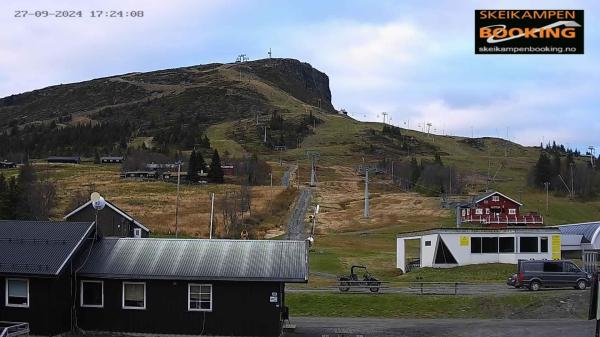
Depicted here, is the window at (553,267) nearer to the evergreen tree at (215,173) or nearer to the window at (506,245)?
the window at (506,245)

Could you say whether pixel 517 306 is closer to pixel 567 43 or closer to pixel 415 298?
pixel 415 298

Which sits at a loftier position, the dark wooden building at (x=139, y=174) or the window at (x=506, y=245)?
the dark wooden building at (x=139, y=174)

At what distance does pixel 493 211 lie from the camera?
9175 centimetres

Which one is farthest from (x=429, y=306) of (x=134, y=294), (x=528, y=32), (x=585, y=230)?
(x=585, y=230)

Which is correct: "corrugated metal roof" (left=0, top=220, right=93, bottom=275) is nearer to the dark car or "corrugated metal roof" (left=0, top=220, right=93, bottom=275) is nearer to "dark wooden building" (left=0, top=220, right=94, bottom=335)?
"dark wooden building" (left=0, top=220, right=94, bottom=335)

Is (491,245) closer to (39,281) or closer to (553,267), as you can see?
(553,267)

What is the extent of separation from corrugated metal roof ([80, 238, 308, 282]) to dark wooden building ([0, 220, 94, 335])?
1112 millimetres

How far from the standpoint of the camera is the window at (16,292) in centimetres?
2800

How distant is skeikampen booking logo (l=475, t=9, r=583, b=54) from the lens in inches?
976

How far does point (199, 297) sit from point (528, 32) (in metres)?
16.5

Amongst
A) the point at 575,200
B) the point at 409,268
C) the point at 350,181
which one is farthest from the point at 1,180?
the point at 575,200

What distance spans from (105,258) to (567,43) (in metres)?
20.2

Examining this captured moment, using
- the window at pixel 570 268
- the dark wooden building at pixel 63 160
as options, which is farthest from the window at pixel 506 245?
the dark wooden building at pixel 63 160

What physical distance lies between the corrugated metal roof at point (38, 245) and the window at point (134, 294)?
272cm
